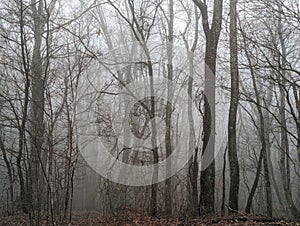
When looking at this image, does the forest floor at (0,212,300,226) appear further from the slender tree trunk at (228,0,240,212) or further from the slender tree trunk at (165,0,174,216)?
the slender tree trunk at (165,0,174,216)

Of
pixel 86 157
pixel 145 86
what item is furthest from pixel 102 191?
pixel 86 157

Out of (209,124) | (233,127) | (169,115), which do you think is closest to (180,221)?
(209,124)

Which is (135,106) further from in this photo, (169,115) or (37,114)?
(37,114)

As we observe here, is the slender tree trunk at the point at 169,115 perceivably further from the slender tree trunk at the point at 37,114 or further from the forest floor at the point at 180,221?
the slender tree trunk at the point at 37,114

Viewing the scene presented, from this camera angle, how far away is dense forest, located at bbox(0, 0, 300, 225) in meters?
8.58

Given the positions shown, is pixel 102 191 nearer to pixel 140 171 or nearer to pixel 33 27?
pixel 140 171

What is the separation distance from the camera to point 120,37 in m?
21.8

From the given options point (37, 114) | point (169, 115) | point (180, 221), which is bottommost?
point (180, 221)

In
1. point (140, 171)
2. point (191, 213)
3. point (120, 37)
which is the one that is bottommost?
point (191, 213)

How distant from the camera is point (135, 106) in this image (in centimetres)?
1361

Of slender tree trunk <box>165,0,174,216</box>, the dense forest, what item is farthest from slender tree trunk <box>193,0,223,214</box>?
slender tree trunk <box>165,0,174,216</box>

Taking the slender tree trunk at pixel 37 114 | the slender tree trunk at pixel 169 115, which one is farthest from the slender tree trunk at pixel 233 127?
the slender tree trunk at pixel 37 114

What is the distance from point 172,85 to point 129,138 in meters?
3.87

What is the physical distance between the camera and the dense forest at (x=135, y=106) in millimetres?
8578
